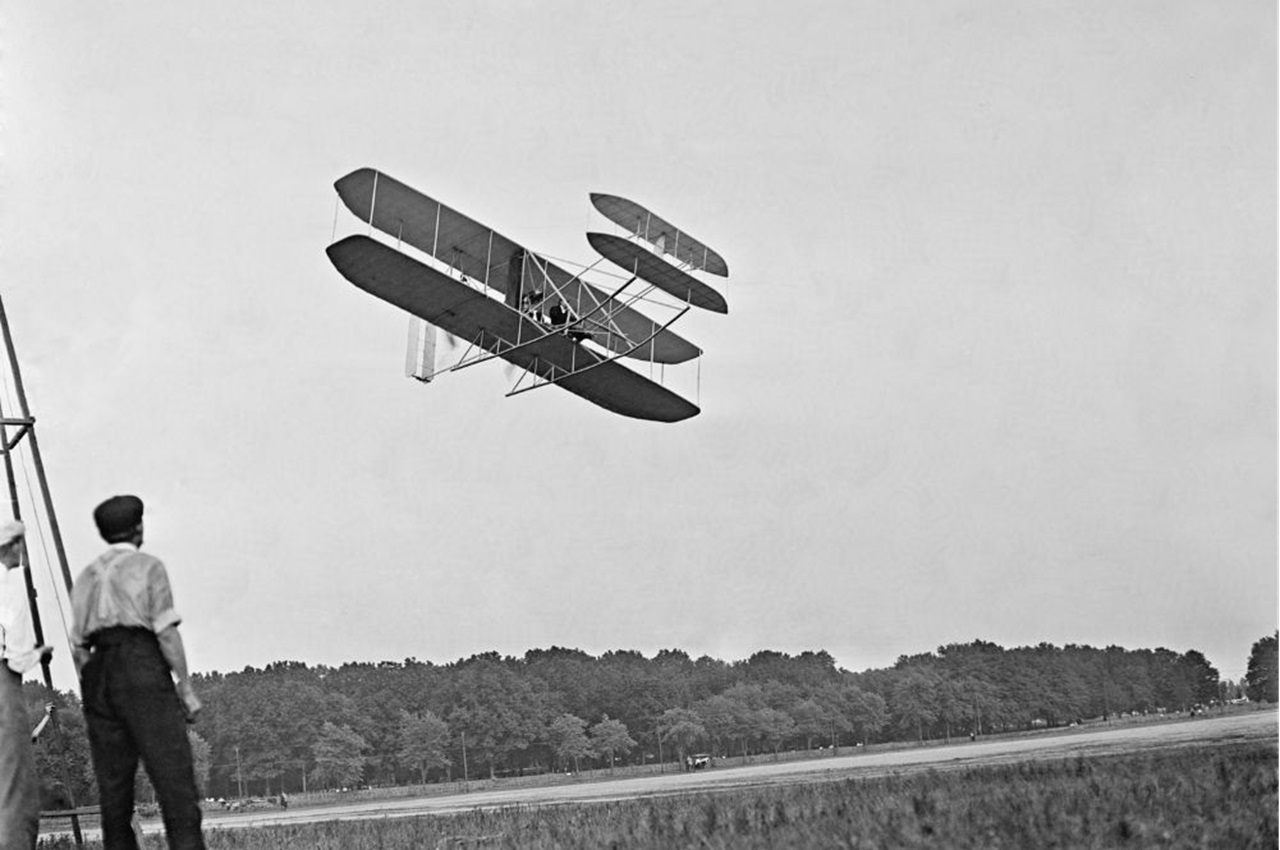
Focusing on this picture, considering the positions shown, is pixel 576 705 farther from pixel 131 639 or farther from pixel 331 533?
pixel 131 639

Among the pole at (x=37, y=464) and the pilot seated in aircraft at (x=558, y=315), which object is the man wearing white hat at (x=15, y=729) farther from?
the pilot seated in aircraft at (x=558, y=315)

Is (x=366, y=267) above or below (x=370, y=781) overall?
above

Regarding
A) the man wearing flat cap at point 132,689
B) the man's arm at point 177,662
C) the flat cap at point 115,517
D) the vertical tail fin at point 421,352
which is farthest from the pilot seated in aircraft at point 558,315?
the man's arm at point 177,662

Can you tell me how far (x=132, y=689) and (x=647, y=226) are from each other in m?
21.2

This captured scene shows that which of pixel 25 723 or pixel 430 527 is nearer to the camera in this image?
pixel 25 723

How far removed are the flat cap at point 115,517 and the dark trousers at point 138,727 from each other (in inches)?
22.8

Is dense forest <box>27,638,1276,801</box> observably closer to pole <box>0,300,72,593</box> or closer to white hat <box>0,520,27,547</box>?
pole <box>0,300,72,593</box>

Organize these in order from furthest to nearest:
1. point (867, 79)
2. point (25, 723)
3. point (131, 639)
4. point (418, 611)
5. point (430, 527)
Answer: point (418, 611) < point (430, 527) < point (867, 79) < point (25, 723) < point (131, 639)

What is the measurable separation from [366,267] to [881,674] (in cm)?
11355

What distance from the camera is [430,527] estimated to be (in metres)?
55.9

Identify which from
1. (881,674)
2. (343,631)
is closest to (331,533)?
(343,631)

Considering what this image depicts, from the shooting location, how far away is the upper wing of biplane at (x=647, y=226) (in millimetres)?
27002

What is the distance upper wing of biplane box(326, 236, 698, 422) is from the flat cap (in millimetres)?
17377

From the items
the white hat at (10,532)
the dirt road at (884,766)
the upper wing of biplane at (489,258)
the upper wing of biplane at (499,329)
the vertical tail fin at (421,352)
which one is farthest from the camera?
the vertical tail fin at (421,352)
